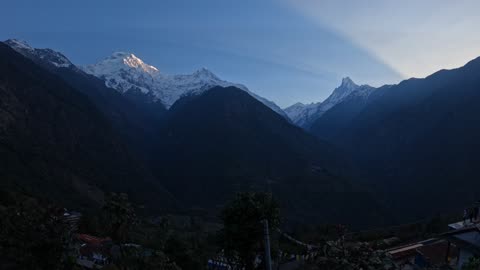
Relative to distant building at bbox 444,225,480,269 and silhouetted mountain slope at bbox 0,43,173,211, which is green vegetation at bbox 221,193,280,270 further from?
silhouetted mountain slope at bbox 0,43,173,211

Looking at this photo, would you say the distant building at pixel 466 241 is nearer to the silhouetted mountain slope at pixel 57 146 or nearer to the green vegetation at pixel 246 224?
the green vegetation at pixel 246 224

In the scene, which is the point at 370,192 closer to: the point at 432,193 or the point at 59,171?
the point at 432,193

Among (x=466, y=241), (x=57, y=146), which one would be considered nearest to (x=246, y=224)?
(x=466, y=241)

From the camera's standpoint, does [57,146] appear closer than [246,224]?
No

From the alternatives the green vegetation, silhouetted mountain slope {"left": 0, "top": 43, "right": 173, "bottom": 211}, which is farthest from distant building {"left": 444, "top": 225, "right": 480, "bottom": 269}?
silhouetted mountain slope {"left": 0, "top": 43, "right": 173, "bottom": 211}

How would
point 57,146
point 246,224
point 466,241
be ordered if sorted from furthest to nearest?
point 57,146, point 246,224, point 466,241

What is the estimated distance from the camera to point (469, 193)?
505 ft

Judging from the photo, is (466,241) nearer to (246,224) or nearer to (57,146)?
(246,224)

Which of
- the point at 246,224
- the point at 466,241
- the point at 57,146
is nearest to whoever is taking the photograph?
the point at 466,241

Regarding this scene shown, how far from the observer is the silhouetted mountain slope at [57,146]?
398 feet

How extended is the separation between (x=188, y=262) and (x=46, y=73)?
170m

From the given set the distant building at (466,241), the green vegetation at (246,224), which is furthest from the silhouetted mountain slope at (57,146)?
the distant building at (466,241)

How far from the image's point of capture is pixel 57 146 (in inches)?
5989

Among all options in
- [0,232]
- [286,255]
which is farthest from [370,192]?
[0,232]
